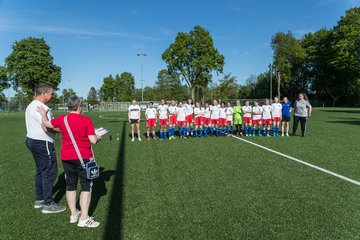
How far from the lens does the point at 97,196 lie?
18.9 feet

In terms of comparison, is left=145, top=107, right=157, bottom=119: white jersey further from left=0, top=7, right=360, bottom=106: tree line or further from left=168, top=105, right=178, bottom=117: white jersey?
left=0, top=7, right=360, bottom=106: tree line

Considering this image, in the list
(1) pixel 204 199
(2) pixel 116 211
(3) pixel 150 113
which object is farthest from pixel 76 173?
(3) pixel 150 113

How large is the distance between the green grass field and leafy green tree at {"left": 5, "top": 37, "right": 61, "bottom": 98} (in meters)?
56.8

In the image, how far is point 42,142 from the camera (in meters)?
4.80

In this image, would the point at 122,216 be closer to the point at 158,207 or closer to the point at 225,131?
the point at 158,207

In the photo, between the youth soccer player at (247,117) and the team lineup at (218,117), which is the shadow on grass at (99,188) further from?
the youth soccer player at (247,117)

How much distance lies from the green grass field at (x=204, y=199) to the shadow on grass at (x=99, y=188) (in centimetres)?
2

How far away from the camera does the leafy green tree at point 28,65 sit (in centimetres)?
6003

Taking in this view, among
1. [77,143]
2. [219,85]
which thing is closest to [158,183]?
[77,143]

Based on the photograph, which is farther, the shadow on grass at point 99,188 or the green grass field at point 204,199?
the shadow on grass at point 99,188

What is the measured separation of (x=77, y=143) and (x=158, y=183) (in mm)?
2741

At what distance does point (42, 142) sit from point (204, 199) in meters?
2.92

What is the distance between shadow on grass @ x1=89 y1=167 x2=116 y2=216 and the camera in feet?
17.3

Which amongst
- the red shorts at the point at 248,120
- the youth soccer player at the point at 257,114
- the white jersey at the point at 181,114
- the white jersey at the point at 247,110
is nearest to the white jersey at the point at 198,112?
the white jersey at the point at 181,114
